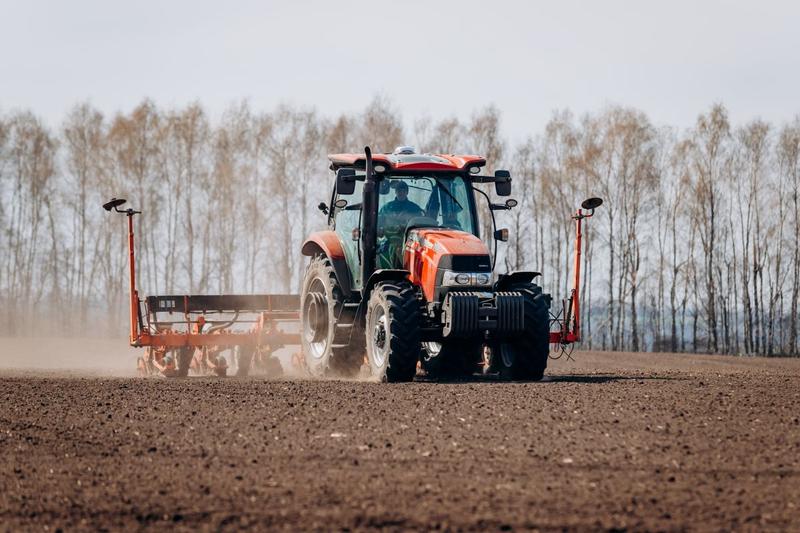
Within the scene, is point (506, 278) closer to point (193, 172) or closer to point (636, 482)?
point (636, 482)

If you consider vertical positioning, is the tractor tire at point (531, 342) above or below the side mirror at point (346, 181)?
below

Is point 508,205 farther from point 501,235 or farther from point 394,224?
point 394,224

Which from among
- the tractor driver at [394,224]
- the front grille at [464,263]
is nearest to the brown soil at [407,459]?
the front grille at [464,263]

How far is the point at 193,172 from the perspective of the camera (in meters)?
47.2

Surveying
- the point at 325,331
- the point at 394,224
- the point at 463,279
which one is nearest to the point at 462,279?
the point at 463,279

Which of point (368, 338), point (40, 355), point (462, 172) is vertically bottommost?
point (40, 355)

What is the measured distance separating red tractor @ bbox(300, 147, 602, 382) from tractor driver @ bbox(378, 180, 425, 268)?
0.04 ft

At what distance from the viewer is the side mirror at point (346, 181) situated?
13.9 meters

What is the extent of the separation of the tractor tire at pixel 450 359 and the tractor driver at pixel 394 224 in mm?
1623

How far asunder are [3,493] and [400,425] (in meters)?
3.50

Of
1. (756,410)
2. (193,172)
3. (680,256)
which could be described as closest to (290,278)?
(193,172)

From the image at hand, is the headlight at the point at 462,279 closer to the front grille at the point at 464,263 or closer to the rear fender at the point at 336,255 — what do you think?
the front grille at the point at 464,263

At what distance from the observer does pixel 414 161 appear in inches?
564

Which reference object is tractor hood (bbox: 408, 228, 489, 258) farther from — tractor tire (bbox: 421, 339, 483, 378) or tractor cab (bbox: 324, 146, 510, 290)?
tractor tire (bbox: 421, 339, 483, 378)
